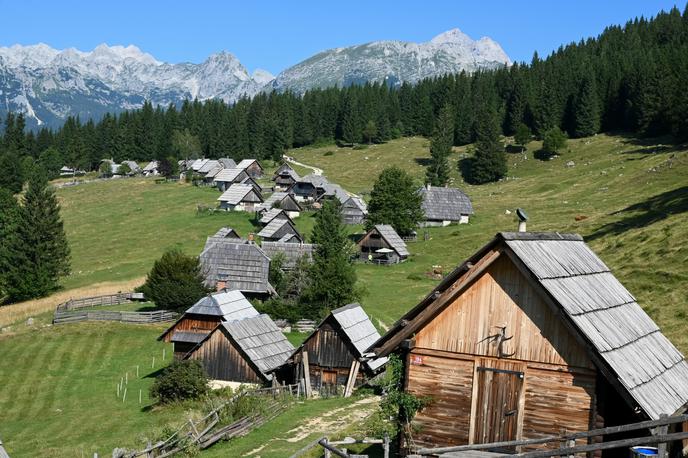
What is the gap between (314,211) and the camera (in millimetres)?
101500

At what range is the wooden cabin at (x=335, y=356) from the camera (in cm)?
3788

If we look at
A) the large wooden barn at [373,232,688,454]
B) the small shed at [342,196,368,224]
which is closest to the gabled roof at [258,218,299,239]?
the small shed at [342,196,368,224]

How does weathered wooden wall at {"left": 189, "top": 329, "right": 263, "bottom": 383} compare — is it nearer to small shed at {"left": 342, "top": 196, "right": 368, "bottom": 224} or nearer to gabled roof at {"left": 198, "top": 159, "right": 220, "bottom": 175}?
small shed at {"left": 342, "top": 196, "right": 368, "bottom": 224}

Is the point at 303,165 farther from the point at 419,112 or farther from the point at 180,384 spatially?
the point at 180,384

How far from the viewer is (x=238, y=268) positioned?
6131cm

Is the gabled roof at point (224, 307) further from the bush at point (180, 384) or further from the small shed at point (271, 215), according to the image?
the small shed at point (271, 215)

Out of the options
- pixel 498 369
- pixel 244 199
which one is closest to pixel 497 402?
pixel 498 369

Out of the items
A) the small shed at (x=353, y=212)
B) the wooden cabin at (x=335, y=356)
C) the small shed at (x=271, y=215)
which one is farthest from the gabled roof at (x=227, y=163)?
the wooden cabin at (x=335, y=356)

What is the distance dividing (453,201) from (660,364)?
72344 millimetres

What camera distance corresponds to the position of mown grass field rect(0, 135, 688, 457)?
111 ft

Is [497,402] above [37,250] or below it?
below

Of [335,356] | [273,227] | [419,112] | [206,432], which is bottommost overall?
[206,432]

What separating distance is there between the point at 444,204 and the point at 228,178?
42538 millimetres

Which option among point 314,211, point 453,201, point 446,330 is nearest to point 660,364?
point 446,330
